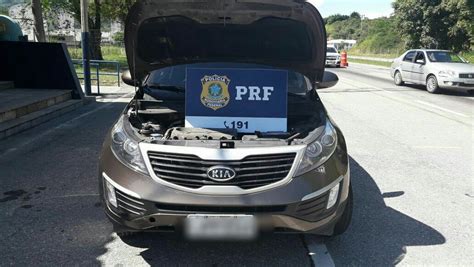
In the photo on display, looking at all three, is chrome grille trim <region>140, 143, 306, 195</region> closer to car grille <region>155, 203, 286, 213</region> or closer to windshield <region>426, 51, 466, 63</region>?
car grille <region>155, 203, 286, 213</region>

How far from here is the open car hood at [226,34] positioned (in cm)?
405

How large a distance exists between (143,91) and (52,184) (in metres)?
1.67

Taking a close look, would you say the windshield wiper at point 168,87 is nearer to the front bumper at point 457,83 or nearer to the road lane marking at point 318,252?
the road lane marking at point 318,252

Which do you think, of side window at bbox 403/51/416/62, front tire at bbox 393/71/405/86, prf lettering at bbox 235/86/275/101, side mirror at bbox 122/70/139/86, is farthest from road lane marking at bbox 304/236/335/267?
front tire at bbox 393/71/405/86

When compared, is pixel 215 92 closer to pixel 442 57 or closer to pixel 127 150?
pixel 127 150

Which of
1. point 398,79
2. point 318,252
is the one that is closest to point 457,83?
point 398,79

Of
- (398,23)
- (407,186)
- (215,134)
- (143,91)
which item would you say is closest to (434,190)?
(407,186)

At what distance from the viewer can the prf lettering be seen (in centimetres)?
383

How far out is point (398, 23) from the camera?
131 feet

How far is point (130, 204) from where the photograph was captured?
3.04m

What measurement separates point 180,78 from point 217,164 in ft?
5.79

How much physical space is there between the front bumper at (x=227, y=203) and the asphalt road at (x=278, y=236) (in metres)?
0.44

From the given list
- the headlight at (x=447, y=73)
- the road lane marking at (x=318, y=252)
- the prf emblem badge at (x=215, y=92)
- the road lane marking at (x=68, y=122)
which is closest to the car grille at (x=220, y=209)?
the road lane marking at (x=318, y=252)

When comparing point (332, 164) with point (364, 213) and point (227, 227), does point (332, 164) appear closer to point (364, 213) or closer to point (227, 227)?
point (227, 227)
